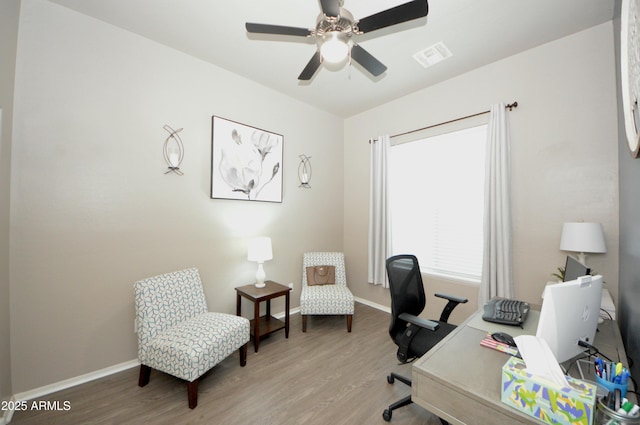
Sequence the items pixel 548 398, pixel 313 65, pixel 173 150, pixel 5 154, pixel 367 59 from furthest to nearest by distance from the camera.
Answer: pixel 173 150 → pixel 313 65 → pixel 367 59 → pixel 5 154 → pixel 548 398

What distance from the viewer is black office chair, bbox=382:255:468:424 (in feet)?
5.13

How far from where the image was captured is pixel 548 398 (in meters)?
0.73

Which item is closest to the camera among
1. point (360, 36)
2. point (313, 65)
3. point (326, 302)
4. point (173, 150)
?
point (313, 65)

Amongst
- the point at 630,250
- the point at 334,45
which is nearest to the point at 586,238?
the point at 630,250

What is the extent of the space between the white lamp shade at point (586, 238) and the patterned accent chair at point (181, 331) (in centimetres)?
277

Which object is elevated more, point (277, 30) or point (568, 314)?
point (277, 30)

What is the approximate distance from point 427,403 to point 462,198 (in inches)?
93.9

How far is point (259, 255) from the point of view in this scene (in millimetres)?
2662

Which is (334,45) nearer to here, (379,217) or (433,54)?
(433,54)

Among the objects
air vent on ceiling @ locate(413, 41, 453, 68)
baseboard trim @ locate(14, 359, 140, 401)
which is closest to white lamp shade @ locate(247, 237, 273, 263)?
baseboard trim @ locate(14, 359, 140, 401)

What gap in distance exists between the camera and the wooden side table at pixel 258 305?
2410mm

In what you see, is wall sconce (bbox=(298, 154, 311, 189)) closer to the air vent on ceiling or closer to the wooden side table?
the wooden side table

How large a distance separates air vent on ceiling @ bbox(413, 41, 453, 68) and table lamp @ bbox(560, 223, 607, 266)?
6.34 feet

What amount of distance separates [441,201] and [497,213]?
2.08ft
